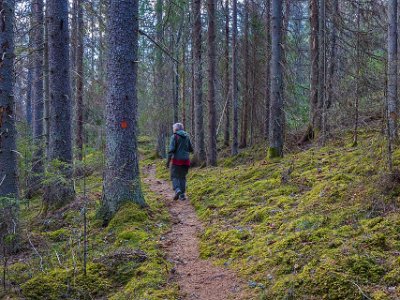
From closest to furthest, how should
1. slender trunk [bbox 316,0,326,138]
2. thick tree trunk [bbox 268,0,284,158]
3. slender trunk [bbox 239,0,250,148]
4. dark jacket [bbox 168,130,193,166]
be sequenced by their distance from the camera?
dark jacket [bbox 168,130,193,166]
thick tree trunk [bbox 268,0,284,158]
slender trunk [bbox 316,0,326,138]
slender trunk [bbox 239,0,250,148]

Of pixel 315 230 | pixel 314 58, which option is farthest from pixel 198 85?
pixel 315 230

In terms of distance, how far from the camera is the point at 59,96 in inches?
353

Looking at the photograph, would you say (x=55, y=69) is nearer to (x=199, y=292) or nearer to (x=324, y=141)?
(x=199, y=292)

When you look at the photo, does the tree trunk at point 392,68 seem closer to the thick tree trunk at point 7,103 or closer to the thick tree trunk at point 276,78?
the thick tree trunk at point 276,78

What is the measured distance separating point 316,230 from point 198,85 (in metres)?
10.7

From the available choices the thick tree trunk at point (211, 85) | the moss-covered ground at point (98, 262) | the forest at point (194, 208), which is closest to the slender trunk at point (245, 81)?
the thick tree trunk at point (211, 85)

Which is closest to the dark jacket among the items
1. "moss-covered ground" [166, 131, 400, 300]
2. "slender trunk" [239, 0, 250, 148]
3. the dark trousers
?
the dark trousers

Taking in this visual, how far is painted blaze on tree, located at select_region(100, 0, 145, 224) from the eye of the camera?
7125mm

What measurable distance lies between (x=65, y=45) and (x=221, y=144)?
49.4 ft

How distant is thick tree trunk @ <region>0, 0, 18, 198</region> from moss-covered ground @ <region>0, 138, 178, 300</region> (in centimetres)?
105

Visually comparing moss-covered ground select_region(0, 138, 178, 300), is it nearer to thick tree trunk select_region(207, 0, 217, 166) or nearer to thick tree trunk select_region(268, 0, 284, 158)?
thick tree trunk select_region(268, 0, 284, 158)

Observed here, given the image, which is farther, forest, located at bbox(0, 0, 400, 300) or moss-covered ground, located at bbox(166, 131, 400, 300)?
forest, located at bbox(0, 0, 400, 300)

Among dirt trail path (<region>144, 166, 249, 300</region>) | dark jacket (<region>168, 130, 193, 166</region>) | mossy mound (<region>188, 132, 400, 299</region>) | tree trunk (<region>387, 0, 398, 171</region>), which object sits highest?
tree trunk (<region>387, 0, 398, 171</region>)

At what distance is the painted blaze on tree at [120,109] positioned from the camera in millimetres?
7125
